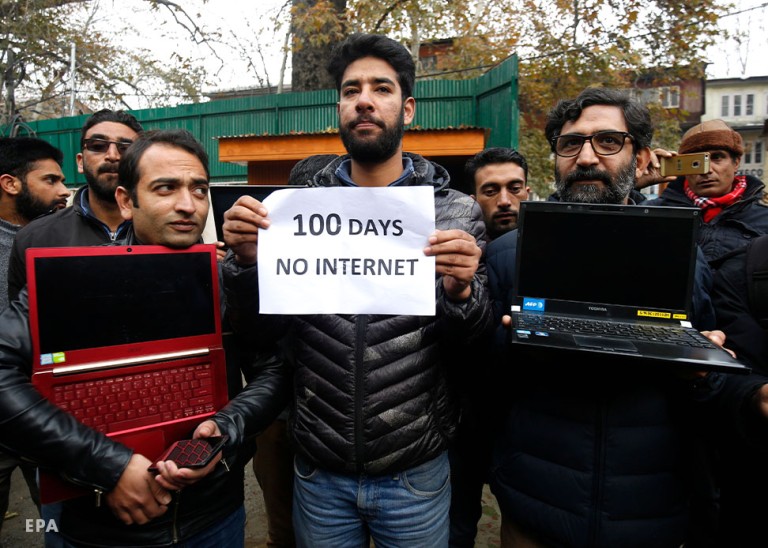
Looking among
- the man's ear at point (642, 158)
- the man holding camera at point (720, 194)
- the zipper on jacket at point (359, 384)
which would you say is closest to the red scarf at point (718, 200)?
the man holding camera at point (720, 194)

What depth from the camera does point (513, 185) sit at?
3.24m

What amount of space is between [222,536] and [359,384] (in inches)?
30.8

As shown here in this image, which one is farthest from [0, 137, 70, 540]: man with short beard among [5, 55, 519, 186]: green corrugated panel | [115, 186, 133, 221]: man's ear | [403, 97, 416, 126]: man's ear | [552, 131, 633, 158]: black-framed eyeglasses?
[5, 55, 519, 186]: green corrugated panel

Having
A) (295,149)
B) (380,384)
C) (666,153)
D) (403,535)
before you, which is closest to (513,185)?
(666,153)

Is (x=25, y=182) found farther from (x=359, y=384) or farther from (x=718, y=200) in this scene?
(x=718, y=200)

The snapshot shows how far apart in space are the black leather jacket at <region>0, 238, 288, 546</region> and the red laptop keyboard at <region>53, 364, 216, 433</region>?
6cm

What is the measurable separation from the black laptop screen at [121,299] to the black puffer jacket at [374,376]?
131 mm

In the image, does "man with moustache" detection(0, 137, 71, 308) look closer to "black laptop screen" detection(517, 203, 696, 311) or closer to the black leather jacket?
the black leather jacket

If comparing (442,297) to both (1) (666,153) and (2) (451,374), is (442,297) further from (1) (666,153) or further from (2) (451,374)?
(1) (666,153)

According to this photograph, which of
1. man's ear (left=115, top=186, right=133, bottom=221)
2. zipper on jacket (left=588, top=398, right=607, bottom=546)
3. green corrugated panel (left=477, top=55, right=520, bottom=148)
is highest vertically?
green corrugated panel (left=477, top=55, right=520, bottom=148)

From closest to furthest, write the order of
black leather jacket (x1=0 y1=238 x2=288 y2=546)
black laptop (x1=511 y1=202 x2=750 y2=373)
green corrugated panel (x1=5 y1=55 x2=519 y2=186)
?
black leather jacket (x1=0 y1=238 x2=288 y2=546) → black laptop (x1=511 y1=202 x2=750 y2=373) → green corrugated panel (x1=5 y1=55 x2=519 y2=186)

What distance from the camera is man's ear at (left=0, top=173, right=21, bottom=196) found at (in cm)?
352

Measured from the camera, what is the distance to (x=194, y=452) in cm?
144

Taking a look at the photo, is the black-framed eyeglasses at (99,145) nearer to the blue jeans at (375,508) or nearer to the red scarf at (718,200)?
the blue jeans at (375,508)
